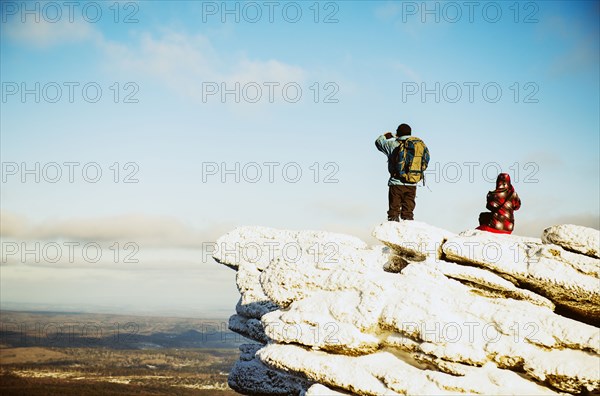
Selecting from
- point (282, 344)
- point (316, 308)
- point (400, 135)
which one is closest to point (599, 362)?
→ point (316, 308)

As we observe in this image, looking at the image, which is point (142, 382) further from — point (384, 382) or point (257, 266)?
point (384, 382)

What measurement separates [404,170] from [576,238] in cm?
791

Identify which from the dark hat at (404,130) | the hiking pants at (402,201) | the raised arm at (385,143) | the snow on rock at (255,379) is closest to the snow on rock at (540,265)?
the hiking pants at (402,201)

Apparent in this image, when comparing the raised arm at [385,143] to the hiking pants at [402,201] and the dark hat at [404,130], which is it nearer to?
the dark hat at [404,130]

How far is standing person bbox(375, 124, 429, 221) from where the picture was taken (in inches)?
887

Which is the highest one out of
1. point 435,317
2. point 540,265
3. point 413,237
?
point 413,237

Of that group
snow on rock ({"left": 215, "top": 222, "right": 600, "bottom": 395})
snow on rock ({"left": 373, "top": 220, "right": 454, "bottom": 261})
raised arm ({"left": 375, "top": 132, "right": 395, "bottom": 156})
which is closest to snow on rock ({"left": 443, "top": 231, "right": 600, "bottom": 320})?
snow on rock ({"left": 215, "top": 222, "right": 600, "bottom": 395})

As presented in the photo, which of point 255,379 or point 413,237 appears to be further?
point 255,379

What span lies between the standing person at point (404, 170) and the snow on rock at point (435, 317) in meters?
2.93

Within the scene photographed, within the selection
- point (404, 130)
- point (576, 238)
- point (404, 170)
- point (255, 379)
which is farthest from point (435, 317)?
point (255, 379)

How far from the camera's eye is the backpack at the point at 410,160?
22.5 metres

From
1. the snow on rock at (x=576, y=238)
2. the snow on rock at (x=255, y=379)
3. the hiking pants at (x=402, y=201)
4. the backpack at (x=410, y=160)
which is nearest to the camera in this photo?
the snow on rock at (x=576, y=238)

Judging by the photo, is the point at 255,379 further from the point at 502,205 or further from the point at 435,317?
the point at 502,205

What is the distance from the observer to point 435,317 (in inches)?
614
